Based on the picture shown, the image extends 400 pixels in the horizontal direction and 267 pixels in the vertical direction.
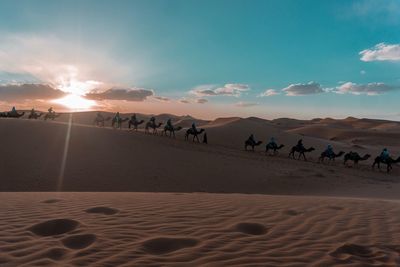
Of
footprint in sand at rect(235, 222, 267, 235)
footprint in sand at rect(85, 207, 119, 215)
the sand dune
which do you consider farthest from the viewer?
footprint in sand at rect(85, 207, 119, 215)

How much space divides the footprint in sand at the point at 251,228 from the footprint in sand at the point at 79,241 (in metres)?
2.19

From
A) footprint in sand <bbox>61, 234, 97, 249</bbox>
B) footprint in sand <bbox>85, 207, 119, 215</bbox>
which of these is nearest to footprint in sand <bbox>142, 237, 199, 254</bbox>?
footprint in sand <bbox>61, 234, 97, 249</bbox>

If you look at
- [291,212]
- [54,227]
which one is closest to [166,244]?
[54,227]

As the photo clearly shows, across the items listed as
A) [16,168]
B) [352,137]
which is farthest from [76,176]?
[352,137]

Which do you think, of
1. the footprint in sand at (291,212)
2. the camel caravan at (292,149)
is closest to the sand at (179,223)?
the footprint in sand at (291,212)

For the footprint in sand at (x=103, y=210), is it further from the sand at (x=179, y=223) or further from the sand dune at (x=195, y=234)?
the sand dune at (x=195, y=234)

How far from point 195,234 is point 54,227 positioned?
89.0 inches

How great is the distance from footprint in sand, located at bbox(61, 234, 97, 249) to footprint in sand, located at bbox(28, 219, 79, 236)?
55 cm

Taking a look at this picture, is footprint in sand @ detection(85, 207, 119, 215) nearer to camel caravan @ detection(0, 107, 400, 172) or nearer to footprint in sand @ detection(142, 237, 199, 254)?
footprint in sand @ detection(142, 237, 199, 254)

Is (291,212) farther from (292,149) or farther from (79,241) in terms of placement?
(292,149)

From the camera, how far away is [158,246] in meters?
5.21

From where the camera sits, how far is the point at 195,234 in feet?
18.9

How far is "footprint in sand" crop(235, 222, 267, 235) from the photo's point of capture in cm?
614

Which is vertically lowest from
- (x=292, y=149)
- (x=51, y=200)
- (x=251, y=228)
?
(x=51, y=200)
